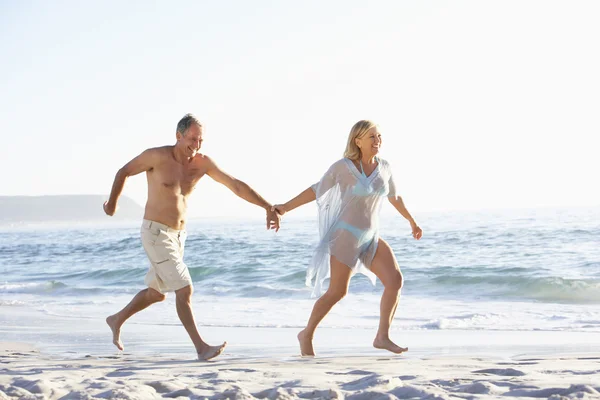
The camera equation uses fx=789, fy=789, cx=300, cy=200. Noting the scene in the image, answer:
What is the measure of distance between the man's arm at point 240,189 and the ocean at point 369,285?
80cm

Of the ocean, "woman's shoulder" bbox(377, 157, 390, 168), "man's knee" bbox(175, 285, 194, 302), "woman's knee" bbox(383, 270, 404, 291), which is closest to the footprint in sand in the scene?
"woman's knee" bbox(383, 270, 404, 291)

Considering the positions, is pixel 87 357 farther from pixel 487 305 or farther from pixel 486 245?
pixel 486 245

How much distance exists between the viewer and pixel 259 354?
6.45 meters

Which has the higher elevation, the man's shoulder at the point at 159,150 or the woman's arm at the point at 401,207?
the man's shoulder at the point at 159,150

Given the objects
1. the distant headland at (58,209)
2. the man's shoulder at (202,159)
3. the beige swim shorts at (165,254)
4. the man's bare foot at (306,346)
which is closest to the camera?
the beige swim shorts at (165,254)

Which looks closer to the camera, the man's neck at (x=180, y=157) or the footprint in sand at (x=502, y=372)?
the footprint in sand at (x=502, y=372)

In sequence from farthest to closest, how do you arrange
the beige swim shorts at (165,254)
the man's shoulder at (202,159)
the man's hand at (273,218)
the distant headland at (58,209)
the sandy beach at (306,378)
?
the distant headland at (58,209), the man's hand at (273,218), the man's shoulder at (202,159), the beige swim shorts at (165,254), the sandy beach at (306,378)

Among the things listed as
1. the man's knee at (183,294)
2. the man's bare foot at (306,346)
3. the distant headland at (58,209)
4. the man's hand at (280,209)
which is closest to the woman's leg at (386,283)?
the man's bare foot at (306,346)

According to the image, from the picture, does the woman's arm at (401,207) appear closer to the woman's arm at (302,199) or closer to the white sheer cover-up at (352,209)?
the white sheer cover-up at (352,209)

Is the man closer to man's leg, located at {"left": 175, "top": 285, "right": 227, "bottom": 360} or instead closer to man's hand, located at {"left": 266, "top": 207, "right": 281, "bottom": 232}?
man's leg, located at {"left": 175, "top": 285, "right": 227, "bottom": 360}

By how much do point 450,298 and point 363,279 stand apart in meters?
2.00

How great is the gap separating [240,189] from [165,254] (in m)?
0.77

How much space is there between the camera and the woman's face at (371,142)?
18.9 ft

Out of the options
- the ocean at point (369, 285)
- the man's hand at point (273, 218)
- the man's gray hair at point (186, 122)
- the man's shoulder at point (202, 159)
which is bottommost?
the ocean at point (369, 285)
